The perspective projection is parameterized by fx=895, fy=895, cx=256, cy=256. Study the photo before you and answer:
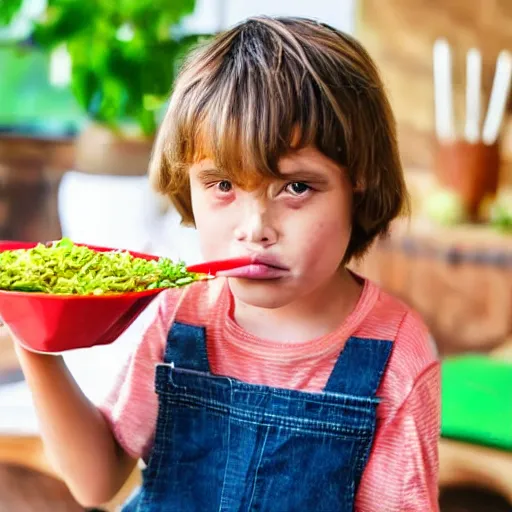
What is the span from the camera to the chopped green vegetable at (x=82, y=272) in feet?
2.58

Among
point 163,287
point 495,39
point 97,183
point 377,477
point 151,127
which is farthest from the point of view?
point 495,39

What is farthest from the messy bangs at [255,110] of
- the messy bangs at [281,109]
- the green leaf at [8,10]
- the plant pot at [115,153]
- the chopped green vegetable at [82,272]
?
the green leaf at [8,10]

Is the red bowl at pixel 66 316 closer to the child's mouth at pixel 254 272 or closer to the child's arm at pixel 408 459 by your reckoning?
the child's mouth at pixel 254 272

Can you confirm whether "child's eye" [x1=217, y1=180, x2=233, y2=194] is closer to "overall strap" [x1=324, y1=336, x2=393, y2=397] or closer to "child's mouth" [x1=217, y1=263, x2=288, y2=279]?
"child's mouth" [x1=217, y1=263, x2=288, y2=279]

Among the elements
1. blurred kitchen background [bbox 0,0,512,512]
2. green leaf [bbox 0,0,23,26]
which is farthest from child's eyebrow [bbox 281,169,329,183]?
green leaf [bbox 0,0,23,26]

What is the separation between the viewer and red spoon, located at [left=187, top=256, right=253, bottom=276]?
2.74 ft

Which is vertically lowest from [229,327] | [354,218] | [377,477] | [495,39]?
[377,477]

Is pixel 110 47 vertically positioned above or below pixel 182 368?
above

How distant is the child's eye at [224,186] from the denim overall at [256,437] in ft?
0.63

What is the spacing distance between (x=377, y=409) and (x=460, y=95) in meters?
2.55

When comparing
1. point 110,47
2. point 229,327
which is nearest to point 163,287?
point 229,327

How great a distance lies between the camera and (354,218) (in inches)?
38.4

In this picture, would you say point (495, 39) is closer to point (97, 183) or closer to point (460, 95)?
point (460, 95)

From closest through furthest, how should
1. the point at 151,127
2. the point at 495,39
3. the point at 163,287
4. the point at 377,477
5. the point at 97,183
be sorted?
the point at 163,287 < the point at 377,477 < the point at 97,183 < the point at 151,127 < the point at 495,39
